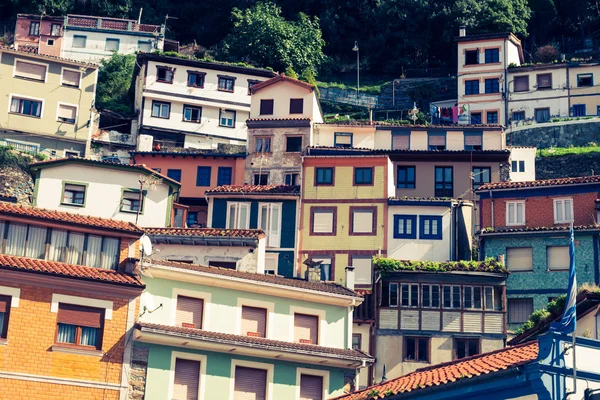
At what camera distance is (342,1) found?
358ft

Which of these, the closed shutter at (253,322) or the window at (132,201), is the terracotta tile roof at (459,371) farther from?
the window at (132,201)

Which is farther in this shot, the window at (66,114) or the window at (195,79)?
the window at (195,79)

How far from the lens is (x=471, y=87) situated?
90.8 meters

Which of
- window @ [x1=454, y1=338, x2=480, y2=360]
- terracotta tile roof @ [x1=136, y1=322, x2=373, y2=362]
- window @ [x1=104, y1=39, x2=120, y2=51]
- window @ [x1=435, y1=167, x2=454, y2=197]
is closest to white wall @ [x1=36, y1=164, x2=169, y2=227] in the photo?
window @ [x1=454, y1=338, x2=480, y2=360]

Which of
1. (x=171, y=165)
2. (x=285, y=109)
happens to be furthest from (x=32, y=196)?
(x=285, y=109)

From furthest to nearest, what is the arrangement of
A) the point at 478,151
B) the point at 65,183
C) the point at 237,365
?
the point at 478,151, the point at 65,183, the point at 237,365

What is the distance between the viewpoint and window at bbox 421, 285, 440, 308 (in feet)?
167

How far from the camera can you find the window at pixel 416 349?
164ft

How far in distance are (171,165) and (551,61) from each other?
133 feet

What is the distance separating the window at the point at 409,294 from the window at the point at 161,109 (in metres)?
37.5

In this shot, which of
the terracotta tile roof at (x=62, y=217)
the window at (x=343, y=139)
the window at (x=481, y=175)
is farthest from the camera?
the window at (x=343, y=139)

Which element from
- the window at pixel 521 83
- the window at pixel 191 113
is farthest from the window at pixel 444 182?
the window at pixel 521 83

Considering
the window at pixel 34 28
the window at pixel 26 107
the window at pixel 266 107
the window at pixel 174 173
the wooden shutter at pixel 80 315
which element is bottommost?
the wooden shutter at pixel 80 315

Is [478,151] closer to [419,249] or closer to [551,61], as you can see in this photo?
[419,249]
